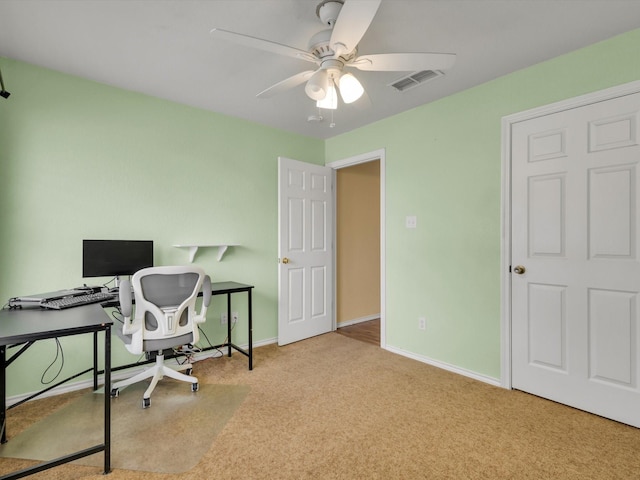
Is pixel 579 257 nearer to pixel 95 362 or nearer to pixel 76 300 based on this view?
pixel 76 300

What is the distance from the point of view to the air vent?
8.20 ft

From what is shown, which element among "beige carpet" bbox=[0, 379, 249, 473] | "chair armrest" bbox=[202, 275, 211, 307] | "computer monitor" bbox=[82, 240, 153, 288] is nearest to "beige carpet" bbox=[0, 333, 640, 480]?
"beige carpet" bbox=[0, 379, 249, 473]

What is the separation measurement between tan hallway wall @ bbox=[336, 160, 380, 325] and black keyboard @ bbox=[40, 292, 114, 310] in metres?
2.71

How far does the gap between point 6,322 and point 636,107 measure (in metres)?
3.72

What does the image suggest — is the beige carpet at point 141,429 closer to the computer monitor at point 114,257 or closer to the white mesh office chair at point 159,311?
the white mesh office chair at point 159,311

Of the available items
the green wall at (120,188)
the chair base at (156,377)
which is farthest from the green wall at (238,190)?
the chair base at (156,377)

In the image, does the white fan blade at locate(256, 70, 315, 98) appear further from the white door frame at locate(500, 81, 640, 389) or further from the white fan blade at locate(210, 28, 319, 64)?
the white door frame at locate(500, 81, 640, 389)

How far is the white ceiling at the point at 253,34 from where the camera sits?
1.77 m

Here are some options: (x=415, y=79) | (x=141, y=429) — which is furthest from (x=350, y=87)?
(x=141, y=429)

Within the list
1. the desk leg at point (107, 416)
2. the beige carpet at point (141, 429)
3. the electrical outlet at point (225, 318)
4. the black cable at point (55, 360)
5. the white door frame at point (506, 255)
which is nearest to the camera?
the desk leg at point (107, 416)

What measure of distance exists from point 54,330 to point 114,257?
1.21 meters

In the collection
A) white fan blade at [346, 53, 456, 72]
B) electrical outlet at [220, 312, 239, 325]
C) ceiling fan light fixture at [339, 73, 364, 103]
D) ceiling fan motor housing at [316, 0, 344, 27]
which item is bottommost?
electrical outlet at [220, 312, 239, 325]

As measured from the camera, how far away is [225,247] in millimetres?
3246

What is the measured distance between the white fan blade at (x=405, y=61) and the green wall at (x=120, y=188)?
1.96 metres
